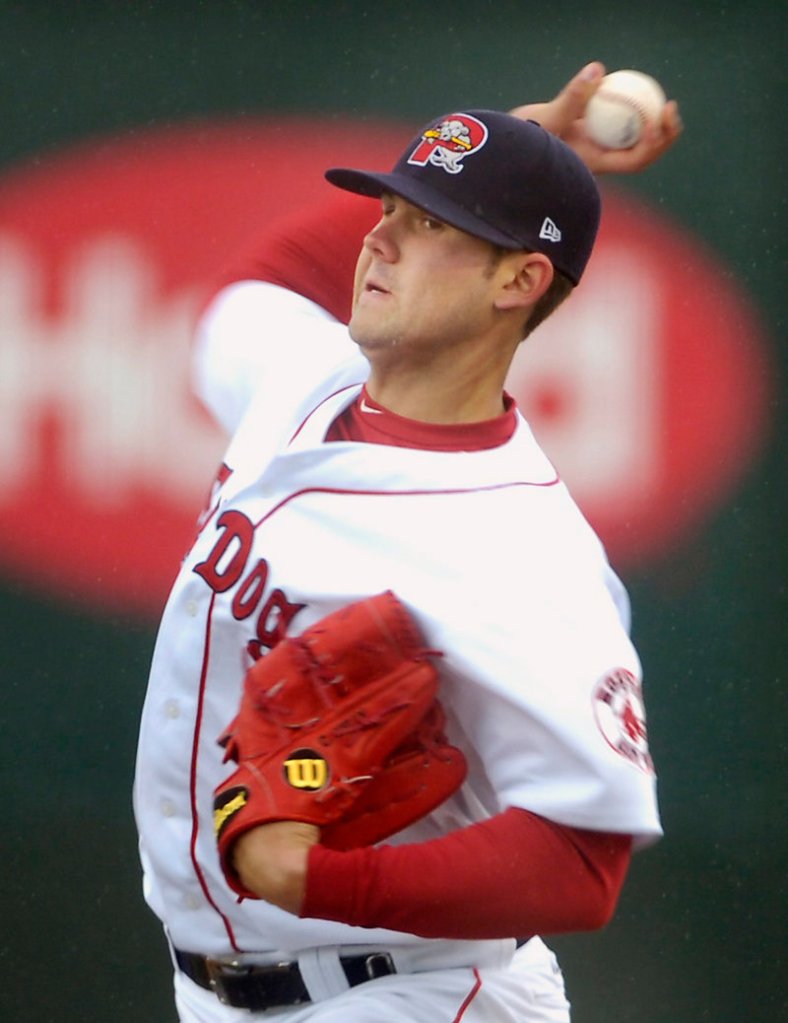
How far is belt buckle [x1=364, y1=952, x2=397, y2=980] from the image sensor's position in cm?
157

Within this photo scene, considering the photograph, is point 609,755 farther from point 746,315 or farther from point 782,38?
point 782,38

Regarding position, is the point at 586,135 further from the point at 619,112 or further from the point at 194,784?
the point at 194,784

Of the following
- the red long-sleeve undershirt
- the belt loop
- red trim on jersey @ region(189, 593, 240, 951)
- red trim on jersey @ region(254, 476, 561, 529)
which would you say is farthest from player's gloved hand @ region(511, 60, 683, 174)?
the belt loop

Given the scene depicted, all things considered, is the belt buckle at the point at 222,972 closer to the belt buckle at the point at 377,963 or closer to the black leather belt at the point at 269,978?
the black leather belt at the point at 269,978

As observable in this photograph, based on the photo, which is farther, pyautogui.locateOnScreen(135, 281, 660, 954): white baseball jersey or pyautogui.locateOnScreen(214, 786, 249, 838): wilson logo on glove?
pyautogui.locateOnScreen(135, 281, 660, 954): white baseball jersey

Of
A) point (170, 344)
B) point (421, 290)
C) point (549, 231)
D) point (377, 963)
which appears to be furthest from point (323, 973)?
point (170, 344)

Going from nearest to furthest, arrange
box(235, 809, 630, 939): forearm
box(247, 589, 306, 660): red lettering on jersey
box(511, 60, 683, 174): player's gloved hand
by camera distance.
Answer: box(235, 809, 630, 939): forearm
box(247, 589, 306, 660): red lettering on jersey
box(511, 60, 683, 174): player's gloved hand

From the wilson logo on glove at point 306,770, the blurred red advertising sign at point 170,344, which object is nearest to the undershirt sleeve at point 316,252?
the wilson logo on glove at point 306,770

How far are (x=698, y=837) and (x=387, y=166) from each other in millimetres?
1399

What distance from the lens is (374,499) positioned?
1571mm

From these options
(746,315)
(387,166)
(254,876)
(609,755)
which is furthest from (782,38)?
(254,876)

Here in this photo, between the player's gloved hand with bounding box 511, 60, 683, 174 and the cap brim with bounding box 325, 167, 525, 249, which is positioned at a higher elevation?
the player's gloved hand with bounding box 511, 60, 683, 174

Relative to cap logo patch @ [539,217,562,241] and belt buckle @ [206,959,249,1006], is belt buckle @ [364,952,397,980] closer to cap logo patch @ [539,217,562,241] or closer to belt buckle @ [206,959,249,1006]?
belt buckle @ [206,959,249,1006]

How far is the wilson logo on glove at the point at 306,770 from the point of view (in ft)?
4.27
